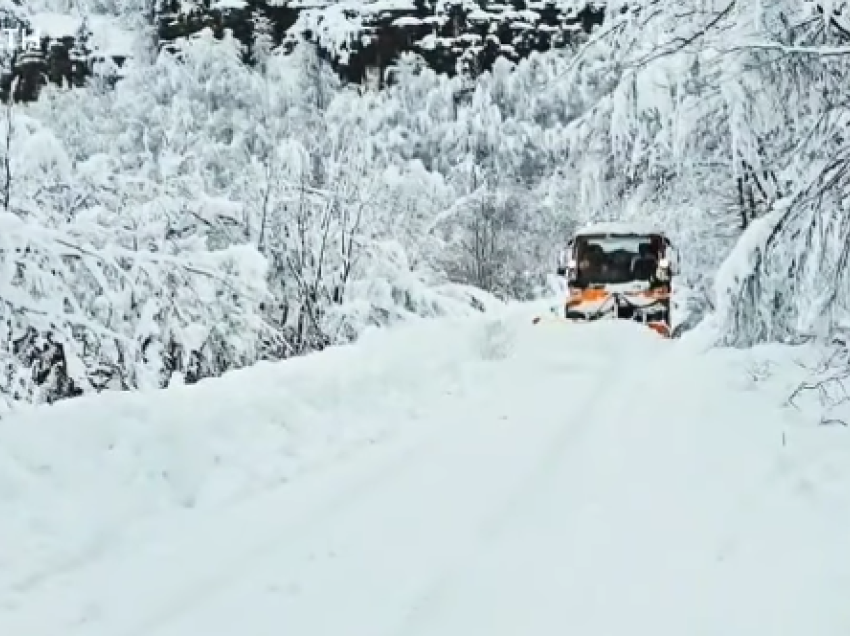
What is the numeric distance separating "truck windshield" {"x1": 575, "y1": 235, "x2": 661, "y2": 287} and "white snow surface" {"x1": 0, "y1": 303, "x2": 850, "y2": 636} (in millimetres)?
8622

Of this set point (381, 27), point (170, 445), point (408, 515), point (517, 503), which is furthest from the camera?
point (381, 27)

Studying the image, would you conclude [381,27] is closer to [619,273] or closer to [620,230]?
[620,230]

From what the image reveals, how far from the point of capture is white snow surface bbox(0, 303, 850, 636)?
179 inches

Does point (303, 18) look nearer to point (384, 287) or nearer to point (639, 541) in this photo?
point (384, 287)

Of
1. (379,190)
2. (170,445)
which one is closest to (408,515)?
(170,445)

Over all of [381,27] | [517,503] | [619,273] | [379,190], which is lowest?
[517,503]

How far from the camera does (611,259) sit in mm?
18406

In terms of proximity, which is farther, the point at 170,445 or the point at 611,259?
the point at 611,259

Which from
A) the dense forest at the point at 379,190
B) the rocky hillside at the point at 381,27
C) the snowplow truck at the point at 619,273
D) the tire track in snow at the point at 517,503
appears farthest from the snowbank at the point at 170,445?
the rocky hillside at the point at 381,27

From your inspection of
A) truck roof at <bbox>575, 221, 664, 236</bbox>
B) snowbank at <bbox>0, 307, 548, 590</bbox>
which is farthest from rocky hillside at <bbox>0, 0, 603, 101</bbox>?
snowbank at <bbox>0, 307, 548, 590</bbox>

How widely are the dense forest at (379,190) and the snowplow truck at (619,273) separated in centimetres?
70

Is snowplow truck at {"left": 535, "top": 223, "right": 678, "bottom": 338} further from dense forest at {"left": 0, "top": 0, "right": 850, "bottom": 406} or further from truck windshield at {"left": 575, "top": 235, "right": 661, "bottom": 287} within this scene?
dense forest at {"left": 0, "top": 0, "right": 850, "bottom": 406}

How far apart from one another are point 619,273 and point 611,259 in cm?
29

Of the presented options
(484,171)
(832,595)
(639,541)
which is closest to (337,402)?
(639,541)
